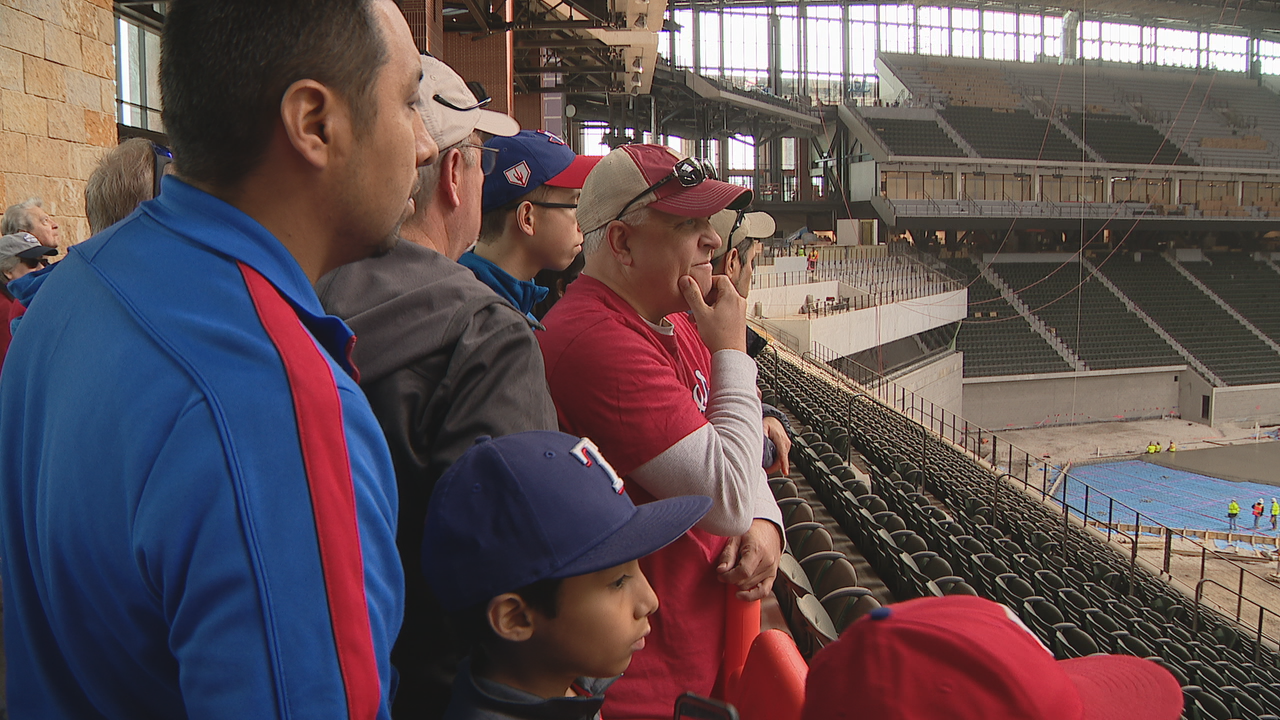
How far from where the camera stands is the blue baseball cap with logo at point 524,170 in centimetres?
218

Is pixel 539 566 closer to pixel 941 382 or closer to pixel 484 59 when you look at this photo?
pixel 484 59

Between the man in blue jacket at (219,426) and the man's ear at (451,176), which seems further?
the man's ear at (451,176)

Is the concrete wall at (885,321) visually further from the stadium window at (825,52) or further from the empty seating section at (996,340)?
the stadium window at (825,52)

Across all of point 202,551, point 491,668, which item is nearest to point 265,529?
Answer: point 202,551

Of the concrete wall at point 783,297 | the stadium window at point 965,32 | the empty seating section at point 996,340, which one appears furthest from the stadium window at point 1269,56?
the concrete wall at point 783,297

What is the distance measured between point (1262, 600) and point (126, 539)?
50.1 feet

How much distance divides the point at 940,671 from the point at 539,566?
0.49m

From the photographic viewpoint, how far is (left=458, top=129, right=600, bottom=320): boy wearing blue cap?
7.16 ft

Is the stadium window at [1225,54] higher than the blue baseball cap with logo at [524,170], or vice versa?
the stadium window at [1225,54]

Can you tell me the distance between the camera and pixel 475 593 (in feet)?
3.60

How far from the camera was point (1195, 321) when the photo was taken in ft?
97.4

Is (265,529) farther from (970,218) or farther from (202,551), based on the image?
(970,218)

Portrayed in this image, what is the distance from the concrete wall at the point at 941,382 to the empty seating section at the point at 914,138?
8.80 meters

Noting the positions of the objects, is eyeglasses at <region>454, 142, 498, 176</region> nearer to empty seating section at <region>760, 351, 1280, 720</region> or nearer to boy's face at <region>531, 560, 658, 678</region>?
boy's face at <region>531, 560, 658, 678</region>
